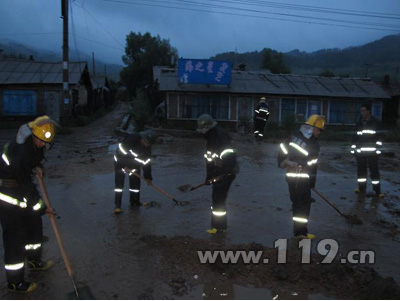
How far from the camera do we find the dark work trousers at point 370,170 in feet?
Result: 24.1

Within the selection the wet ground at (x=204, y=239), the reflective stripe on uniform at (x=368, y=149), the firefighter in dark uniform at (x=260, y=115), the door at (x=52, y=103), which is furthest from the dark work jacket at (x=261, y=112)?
the door at (x=52, y=103)

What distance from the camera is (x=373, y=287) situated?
3.59 m

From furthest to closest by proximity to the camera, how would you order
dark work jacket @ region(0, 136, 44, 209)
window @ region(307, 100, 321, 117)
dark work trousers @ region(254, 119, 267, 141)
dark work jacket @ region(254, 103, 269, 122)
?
window @ region(307, 100, 321, 117) → dark work trousers @ region(254, 119, 267, 141) → dark work jacket @ region(254, 103, 269, 122) → dark work jacket @ region(0, 136, 44, 209)

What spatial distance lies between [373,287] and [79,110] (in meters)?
25.2

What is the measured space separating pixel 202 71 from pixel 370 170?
1374 cm

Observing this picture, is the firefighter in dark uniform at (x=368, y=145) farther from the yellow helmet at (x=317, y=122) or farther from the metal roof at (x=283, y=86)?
the metal roof at (x=283, y=86)

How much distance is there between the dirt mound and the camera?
3.68 m

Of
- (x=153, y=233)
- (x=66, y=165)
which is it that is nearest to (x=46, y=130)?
(x=153, y=233)

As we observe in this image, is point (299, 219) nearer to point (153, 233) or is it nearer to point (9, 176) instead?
point (153, 233)

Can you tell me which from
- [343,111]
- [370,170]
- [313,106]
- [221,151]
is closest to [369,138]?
[370,170]

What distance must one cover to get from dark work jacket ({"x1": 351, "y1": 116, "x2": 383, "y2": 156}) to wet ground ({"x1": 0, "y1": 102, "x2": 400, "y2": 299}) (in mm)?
965

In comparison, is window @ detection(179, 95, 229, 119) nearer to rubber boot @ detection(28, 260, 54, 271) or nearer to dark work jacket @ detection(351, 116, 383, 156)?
dark work jacket @ detection(351, 116, 383, 156)

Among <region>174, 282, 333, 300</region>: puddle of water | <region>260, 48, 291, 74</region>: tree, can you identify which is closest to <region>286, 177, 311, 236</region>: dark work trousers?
<region>174, 282, 333, 300</region>: puddle of water

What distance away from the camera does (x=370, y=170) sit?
7434 mm
